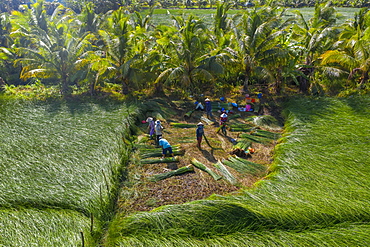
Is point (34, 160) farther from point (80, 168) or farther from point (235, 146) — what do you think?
point (235, 146)

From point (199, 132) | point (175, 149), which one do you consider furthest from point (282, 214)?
point (175, 149)

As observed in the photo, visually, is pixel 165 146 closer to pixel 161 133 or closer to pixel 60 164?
pixel 161 133

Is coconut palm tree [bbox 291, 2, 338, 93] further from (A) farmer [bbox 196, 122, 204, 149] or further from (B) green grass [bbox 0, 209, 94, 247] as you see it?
(B) green grass [bbox 0, 209, 94, 247]

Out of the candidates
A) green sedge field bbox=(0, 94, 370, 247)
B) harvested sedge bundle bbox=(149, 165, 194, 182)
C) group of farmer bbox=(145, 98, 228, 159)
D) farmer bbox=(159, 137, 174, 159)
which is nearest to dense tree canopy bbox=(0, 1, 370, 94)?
group of farmer bbox=(145, 98, 228, 159)

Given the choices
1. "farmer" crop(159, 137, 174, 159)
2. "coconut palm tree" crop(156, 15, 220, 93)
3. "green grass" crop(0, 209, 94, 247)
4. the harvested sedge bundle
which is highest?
"coconut palm tree" crop(156, 15, 220, 93)

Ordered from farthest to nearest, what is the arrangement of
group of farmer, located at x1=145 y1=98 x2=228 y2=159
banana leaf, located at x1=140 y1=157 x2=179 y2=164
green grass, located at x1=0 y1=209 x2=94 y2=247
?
1. group of farmer, located at x1=145 y1=98 x2=228 y2=159
2. banana leaf, located at x1=140 y1=157 x2=179 y2=164
3. green grass, located at x1=0 y1=209 x2=94 y2=247

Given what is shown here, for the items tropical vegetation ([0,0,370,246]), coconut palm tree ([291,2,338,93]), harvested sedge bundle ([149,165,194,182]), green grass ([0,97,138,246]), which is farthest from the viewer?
coconut palm tree ([291,2,338,93])

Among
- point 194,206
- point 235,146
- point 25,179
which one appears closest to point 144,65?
point 235,146

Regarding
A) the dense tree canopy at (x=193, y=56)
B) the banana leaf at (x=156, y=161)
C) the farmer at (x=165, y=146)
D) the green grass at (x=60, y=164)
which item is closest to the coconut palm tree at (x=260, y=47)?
the dense tree canopy at (x=193, y=56)
